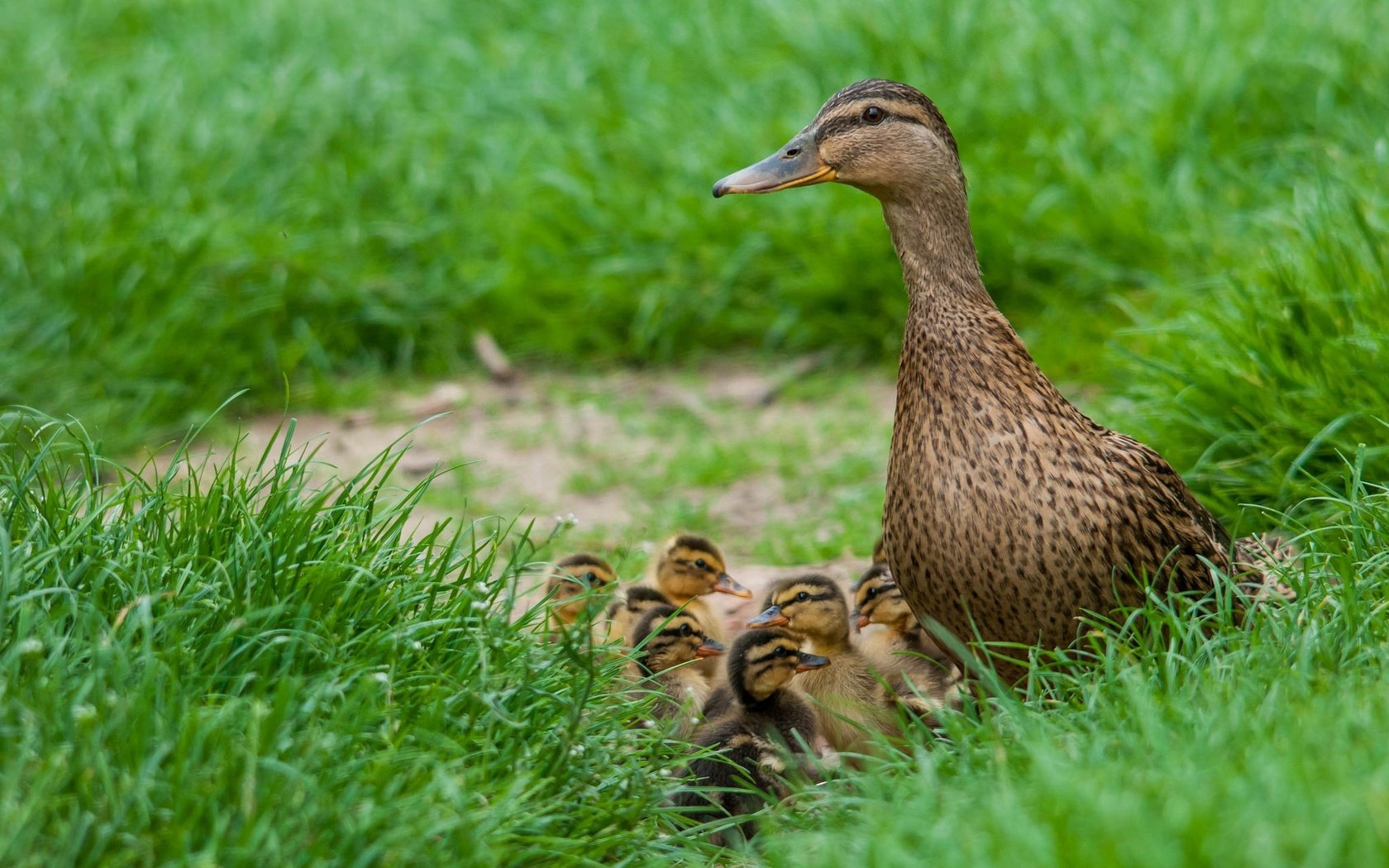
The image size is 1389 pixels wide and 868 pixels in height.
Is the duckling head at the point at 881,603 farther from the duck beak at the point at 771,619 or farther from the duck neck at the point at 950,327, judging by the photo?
the duck neck at the point at 950,327

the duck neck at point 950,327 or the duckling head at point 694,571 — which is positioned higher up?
the duck neck at point 950,327

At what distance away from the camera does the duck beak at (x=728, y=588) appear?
14.6ft

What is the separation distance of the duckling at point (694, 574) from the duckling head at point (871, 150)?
102cm

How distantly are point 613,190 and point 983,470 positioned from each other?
11.8 feet

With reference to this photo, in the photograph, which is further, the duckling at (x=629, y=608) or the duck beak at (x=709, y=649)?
the duckling at (x=629, y=608)

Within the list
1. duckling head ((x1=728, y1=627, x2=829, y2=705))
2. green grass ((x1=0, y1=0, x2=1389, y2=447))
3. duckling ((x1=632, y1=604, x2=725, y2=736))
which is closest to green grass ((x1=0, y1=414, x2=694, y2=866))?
duckling head ((x1=728, y1=627, x2=829, y2=705))

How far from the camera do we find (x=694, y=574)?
14.6 feet

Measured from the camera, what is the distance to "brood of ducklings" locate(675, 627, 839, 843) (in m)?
3.48

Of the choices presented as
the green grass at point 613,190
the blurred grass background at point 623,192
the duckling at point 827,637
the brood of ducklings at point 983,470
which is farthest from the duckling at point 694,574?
the green grass at point 613,190

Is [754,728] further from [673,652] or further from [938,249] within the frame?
[938,249]

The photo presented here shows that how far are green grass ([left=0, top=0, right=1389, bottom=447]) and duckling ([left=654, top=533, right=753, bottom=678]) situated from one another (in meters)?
1.67

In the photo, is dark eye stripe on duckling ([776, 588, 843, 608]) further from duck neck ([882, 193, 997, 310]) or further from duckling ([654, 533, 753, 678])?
duck neck ([882, 193, 997, 310])

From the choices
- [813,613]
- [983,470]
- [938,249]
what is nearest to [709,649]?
[813,613]

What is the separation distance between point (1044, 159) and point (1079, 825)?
14.1 ft
